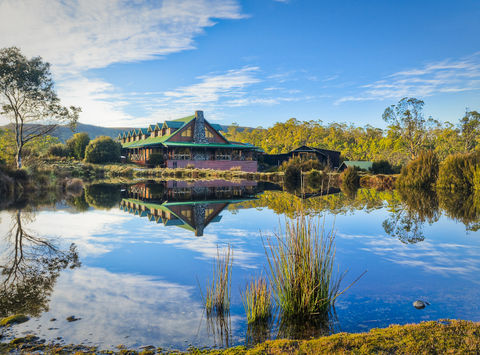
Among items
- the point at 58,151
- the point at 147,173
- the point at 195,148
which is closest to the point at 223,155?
the point at 195,148

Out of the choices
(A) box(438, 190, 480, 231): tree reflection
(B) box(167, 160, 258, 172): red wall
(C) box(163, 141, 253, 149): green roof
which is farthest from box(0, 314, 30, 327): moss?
(B) box(167, 160, 258, 172): red wall

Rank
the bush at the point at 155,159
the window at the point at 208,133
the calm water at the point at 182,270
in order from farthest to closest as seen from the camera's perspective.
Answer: the window at the point at 208,133 < the bush at the point at 155,159 < the calm water at the point at 182,270

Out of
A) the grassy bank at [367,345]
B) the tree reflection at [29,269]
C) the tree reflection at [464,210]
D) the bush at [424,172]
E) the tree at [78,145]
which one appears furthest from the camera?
the tree at [78,145]

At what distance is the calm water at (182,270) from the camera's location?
3.76m

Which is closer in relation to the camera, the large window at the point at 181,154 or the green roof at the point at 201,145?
the green roof at the point at 201,145

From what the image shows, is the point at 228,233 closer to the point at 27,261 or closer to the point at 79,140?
the point at 27,261

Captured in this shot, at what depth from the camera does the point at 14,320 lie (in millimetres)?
3703

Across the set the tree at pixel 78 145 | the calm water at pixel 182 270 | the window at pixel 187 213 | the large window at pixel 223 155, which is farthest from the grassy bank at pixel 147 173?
Result: the calm water at pixel 182 270

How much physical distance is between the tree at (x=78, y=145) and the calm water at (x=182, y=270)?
122 feet

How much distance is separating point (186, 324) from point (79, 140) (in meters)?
48.4

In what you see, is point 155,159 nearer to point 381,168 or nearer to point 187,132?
point 187,132

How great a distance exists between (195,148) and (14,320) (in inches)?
1647

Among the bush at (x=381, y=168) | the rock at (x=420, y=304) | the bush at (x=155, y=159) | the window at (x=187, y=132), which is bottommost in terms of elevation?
the rock at (x=420, y=304)

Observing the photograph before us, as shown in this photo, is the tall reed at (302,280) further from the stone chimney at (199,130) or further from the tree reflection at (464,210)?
the stone chimney at (199,130)
